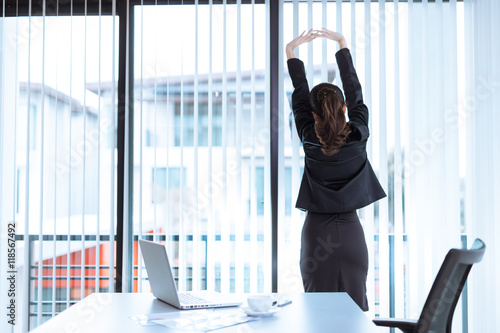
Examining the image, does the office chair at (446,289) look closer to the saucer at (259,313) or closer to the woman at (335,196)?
the saucer at (259,313)

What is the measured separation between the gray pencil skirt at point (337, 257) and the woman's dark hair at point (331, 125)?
0.35m

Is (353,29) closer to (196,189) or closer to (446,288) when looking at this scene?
(196,189)

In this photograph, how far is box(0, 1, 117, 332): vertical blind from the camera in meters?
3.24

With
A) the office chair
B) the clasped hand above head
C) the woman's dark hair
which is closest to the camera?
the office chair

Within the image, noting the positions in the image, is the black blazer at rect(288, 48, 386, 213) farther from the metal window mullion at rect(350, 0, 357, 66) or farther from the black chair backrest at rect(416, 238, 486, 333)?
the black chair backrest at rect(416, 238, 486, 333)

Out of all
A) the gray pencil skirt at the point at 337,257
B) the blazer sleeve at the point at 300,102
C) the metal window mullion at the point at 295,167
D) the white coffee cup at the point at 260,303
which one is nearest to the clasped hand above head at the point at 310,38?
the blazer sleeve at the point at 300,102

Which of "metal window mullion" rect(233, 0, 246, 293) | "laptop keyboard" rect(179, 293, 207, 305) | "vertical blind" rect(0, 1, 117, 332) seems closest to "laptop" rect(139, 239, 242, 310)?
"laptop keyboard" rect(179, 293, 207, 305)

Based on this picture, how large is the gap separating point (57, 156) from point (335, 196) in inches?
67.8

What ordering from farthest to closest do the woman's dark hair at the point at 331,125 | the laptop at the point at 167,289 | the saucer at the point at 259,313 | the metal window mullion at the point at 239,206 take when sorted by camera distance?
the metal window mullion at the point at 239,206, the woman's dark hair at the point at 331,125, the laptop at the point at 167,289, the saucer at the point at 259,313

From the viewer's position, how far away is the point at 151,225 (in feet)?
10.6

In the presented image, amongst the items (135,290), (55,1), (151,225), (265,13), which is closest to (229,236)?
(151,225)

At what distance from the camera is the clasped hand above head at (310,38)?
9.68 ft

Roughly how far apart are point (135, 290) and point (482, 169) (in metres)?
2.20

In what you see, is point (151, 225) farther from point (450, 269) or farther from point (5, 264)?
point (450, 269)
